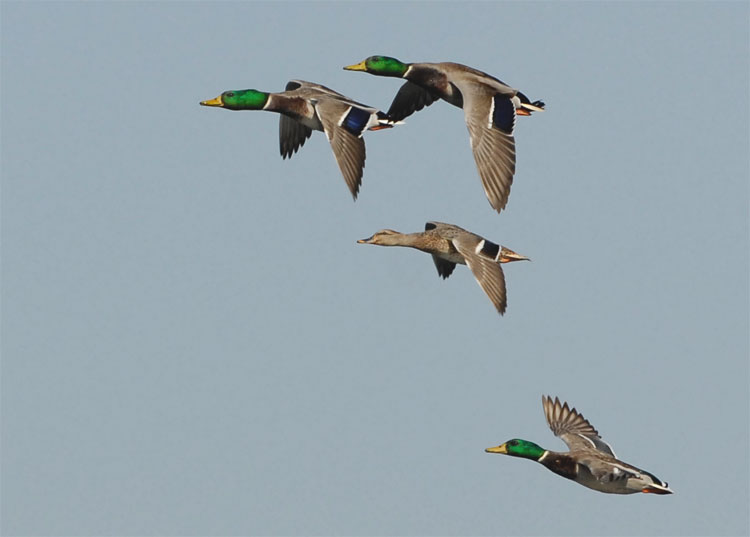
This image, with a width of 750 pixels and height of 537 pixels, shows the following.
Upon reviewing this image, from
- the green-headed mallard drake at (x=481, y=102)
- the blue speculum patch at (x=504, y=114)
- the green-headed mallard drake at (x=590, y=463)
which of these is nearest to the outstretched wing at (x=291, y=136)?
the green-headed mallard drake at (x=481, y=102)

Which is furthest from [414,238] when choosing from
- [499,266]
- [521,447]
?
[521,447]

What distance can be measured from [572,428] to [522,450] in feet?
10.3

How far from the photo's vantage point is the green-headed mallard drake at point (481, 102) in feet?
95.2

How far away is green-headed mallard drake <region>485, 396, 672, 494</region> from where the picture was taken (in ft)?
99.7

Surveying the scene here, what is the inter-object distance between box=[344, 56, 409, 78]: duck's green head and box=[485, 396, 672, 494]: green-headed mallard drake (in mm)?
6679

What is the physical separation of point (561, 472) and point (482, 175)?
5722 mm

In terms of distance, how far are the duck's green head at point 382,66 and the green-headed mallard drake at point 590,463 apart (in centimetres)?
668

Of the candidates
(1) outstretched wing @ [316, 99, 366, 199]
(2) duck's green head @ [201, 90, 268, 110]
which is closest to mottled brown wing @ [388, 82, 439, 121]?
(1) outstretched wing @ [316, 99, 366, 199]

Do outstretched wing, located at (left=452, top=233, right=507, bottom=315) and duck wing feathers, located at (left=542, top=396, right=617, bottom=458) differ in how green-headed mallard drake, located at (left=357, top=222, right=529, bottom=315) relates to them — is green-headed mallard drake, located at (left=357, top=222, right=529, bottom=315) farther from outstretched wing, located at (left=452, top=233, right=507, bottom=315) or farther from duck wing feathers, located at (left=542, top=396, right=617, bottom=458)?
duck wing feathers, located at (left=542, top=396, right=617, bottom=458)

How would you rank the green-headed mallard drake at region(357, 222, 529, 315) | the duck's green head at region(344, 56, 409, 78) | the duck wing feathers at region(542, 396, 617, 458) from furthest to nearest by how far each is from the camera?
the duck wing feathers at region(542, 396, 617, 458) → the duck's green head at region(344, 56, 409, 78) → the green-headed mallard drake at region(357, 222, 529, 315)

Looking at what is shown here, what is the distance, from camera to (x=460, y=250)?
1248 inches

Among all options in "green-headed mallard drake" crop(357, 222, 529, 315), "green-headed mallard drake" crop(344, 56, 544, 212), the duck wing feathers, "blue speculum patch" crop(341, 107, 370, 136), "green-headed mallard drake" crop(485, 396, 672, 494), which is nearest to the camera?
"green-headed mallard drake" crop(344, 56, 544, 212)

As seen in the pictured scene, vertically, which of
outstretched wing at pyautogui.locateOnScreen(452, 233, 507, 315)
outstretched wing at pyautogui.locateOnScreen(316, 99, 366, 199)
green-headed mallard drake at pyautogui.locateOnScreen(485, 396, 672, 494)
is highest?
outstretched wing at pyautogui.locateOnScreen(316, 99, 366, 199)

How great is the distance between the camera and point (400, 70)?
32.1 m
